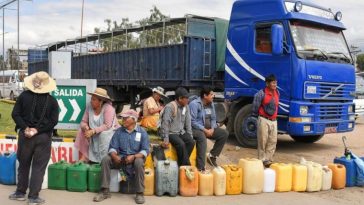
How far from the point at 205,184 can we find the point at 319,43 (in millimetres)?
4881

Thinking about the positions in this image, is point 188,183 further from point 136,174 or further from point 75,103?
point 75,103

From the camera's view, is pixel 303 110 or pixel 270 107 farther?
pixel 303 110

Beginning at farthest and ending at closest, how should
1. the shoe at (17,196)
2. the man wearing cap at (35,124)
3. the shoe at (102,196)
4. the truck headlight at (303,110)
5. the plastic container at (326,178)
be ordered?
the truck headlight at (303,110), the plastic container at (326,178), the shoe at (102,196), the shoe at (17,196), the man wearing cap at (35,124)

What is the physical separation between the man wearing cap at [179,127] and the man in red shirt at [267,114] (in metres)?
1.60

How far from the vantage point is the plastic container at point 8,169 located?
6.69m

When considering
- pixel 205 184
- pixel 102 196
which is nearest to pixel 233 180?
pixel 205 184

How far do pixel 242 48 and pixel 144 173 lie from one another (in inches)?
199

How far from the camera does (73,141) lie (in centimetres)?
739

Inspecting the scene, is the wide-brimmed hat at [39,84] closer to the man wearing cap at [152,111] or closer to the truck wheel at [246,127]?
the man wearing cap at [152,111]

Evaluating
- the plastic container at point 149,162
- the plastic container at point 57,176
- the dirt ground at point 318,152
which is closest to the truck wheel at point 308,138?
the dirt ground at point 318,152

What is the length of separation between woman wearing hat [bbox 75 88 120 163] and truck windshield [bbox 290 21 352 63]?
14.3 feet

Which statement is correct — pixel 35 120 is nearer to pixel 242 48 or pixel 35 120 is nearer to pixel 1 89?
pixel 242 48

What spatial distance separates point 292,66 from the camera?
31.2ft

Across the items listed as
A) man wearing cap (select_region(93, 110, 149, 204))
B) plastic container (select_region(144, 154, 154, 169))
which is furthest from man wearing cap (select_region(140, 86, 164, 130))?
man wearing cap (select_region(93, 110, 149, 204))
